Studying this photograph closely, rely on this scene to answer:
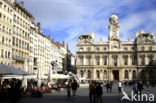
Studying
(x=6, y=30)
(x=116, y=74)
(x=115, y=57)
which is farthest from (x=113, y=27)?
(x=6, y=30)

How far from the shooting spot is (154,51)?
3342 inches

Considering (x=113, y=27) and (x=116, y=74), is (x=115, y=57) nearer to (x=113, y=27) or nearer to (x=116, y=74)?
(x=116, y=74)

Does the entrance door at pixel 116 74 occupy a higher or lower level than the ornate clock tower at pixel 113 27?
lower

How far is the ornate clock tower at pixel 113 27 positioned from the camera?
3472 inches

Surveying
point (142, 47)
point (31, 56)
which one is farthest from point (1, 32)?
point (142, 47)

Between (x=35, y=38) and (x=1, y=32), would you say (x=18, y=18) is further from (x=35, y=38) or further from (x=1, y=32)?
(x=35, y=38)

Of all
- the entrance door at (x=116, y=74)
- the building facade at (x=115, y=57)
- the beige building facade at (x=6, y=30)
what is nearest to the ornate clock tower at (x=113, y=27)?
the building facade at (x=115, y=57)

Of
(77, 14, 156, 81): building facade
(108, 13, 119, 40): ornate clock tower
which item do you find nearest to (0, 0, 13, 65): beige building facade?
(77, 14, 156, 81): building facade

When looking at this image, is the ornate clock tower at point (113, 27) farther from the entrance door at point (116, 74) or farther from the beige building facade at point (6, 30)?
the beige building facade at point (6, 30)

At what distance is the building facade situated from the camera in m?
84.9

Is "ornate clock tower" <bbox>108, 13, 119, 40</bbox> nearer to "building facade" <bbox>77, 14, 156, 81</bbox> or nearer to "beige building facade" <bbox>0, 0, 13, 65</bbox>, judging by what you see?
"building facade" <bbox>77, 14, 156, 81</bbox>

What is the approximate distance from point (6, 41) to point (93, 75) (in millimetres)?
47749

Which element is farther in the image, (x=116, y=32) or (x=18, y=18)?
(x=116, y=32)

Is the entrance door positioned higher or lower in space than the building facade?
lower
